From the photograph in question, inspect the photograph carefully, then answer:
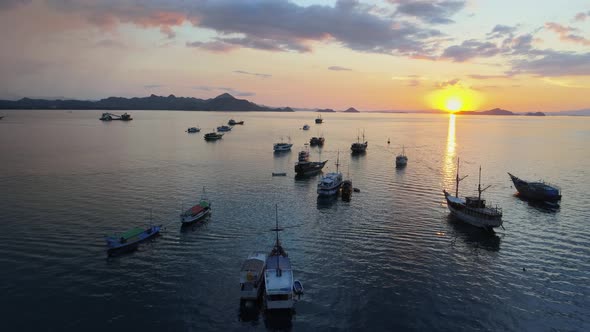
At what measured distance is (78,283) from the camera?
4441 cm

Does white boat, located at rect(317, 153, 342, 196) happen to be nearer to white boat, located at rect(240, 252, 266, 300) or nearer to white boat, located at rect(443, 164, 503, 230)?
white boat, located at rect(443, 164, 503, 230)

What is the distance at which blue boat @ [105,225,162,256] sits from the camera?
5241 centimetres

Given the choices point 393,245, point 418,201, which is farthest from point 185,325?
point 418,201

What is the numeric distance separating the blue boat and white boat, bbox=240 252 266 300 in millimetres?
19456

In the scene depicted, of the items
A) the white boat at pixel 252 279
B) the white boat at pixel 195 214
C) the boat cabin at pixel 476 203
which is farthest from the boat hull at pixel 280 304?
the boat cabin at pixel 476 203

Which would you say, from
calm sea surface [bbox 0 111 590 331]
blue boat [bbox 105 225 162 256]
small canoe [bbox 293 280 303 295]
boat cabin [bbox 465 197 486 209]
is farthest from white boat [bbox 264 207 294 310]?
boat cabin [bbox 465 197 486 209]

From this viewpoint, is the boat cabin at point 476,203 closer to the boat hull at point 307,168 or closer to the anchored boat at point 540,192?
the anchored boat at point 540,192

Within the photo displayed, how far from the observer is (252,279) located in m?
41.9

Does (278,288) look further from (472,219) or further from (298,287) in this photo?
(472,219)

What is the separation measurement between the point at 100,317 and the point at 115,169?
83916 millimetres

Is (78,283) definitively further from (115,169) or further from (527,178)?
(527,178)

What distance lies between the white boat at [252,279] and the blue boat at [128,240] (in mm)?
19456

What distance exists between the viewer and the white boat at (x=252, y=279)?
41.3 metres

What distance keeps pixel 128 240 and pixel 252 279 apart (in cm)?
2296
